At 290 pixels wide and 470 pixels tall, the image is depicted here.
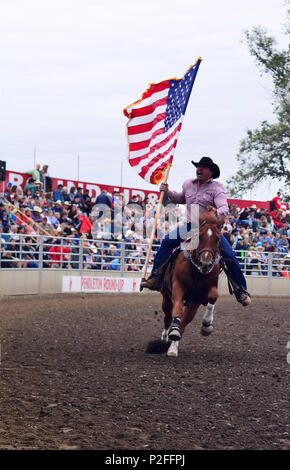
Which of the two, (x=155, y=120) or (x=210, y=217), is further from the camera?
(x=155, y=120)

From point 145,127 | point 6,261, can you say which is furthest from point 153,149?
point 6,261

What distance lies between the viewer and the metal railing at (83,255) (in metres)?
21.4

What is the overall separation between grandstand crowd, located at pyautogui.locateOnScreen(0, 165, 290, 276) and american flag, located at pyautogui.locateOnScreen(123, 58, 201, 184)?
27.6 feet

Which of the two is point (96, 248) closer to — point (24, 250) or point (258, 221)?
point (24, 250)

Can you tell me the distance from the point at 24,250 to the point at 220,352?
12280mm

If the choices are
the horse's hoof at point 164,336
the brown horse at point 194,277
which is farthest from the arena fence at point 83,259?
the brown horse at point 194,277

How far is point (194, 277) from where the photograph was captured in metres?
9.54

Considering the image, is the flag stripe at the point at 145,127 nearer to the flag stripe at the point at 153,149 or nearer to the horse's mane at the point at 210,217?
the flag stripe at the point at 153,149

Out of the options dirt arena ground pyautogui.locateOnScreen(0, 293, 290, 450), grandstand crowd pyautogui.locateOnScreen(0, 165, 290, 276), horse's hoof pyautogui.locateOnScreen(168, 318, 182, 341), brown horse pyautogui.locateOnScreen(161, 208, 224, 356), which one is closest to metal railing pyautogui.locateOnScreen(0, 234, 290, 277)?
grandstand crowd pyautogui.locateOnScreen(0, 165, 290, 276)

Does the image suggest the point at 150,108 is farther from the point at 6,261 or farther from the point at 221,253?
the point at 6,261

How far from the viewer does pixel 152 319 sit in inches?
611

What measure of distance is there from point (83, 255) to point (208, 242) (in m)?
15.2

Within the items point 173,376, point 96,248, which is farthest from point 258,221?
point 173,376
